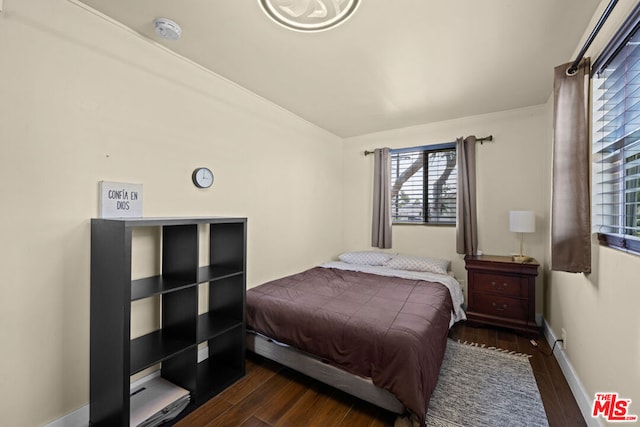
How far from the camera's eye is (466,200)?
11.2 ft

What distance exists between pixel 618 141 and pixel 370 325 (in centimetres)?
174

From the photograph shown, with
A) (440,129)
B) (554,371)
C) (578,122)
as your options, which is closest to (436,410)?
(554,371)

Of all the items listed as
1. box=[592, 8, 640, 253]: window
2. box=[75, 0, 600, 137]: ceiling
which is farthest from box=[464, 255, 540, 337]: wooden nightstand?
box=[75, 0, 600, 137]: ceiling

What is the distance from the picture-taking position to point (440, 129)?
12.2ft

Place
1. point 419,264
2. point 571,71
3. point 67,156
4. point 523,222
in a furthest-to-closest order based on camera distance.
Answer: point 419,264
point 523,222
point 571,71
point 67,156

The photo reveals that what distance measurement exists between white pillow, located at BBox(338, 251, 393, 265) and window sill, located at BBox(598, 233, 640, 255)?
223 cm

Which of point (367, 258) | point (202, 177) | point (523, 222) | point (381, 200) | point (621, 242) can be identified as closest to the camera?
point (621, 242)

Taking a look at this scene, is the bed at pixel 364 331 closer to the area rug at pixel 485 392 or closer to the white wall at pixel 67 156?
the area rug at pixel 485 392

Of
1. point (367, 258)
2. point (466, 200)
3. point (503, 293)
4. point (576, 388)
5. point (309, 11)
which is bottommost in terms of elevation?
point (576, 388)

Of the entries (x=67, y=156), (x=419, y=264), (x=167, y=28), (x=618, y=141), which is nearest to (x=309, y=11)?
(x=167, y=28)

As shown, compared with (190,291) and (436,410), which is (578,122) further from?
(190,291)

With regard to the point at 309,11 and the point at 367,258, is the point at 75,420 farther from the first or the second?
the point at 367,258

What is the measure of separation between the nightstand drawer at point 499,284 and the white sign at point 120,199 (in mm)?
3341

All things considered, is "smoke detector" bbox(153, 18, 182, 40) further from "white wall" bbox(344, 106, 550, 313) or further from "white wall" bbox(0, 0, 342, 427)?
"white wall" bbox(344, 106, 550, 313)
